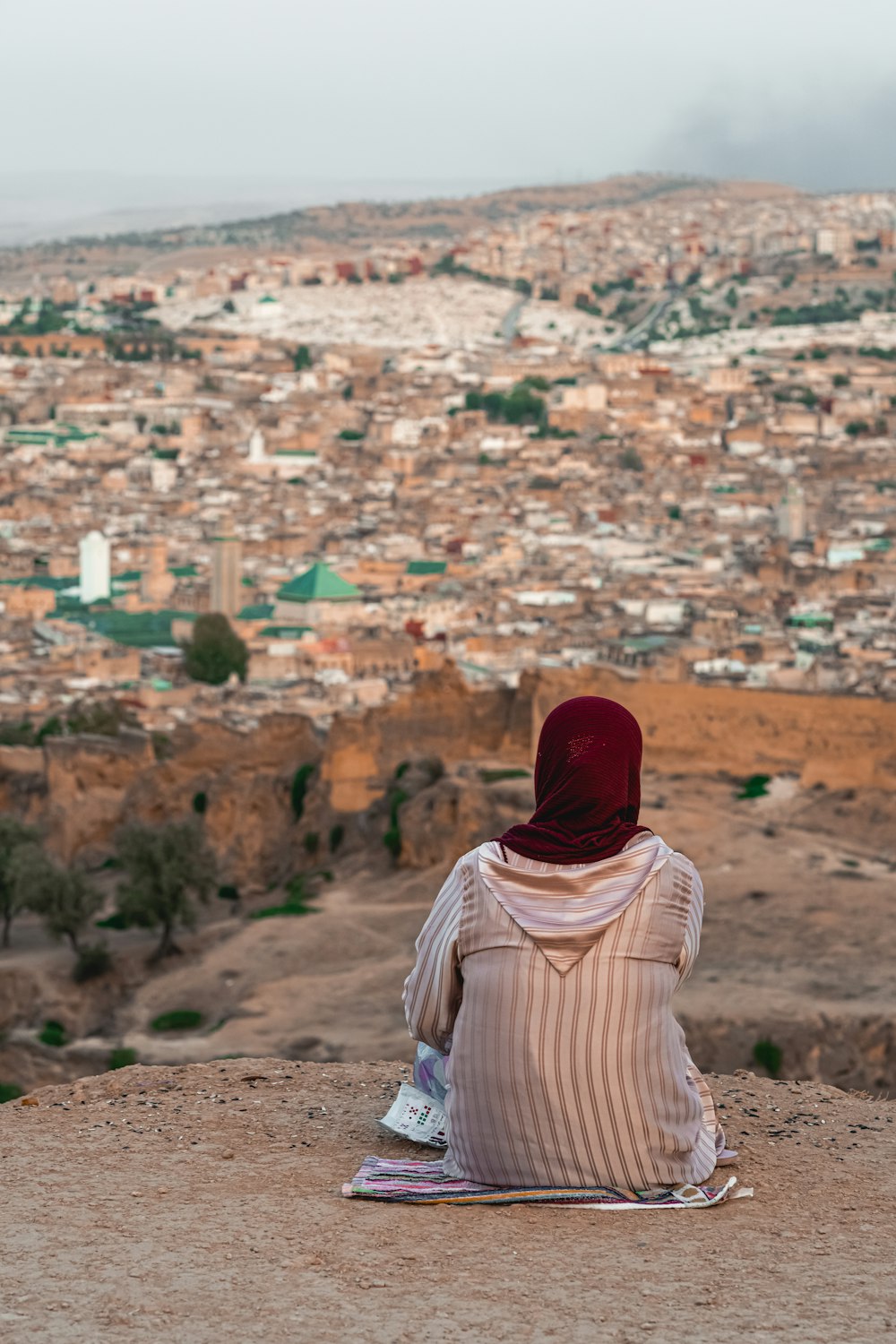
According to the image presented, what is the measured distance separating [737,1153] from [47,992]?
12809 millimetres

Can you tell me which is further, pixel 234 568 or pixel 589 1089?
pixel 234 568

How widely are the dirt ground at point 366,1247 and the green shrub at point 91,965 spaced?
486 inches

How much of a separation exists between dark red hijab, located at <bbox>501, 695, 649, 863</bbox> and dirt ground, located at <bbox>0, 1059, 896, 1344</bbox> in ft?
1.91

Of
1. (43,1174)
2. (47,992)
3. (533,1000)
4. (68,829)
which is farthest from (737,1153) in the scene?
(68,829)

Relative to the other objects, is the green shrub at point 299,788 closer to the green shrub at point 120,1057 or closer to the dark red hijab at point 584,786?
the green shrub at point 120,1057

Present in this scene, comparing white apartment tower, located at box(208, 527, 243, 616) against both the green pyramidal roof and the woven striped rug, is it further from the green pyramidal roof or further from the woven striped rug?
the woven striped rug

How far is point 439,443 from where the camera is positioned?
2589 inches

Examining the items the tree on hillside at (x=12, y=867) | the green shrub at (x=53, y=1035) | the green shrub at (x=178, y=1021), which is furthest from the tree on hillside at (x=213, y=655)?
the green shrub at (x=178, y=1021)

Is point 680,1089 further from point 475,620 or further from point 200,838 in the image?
point 475,620

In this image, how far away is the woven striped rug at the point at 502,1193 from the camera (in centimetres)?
329

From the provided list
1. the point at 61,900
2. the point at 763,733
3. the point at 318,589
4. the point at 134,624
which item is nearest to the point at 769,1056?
the point at 763,733

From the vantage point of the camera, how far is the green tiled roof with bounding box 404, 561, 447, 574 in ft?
138

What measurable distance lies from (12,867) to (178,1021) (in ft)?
14.2

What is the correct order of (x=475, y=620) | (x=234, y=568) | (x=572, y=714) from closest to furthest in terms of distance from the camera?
1. (x=572, y=714)
2. (x=475, y=620)
3. (x=234, y=568)
